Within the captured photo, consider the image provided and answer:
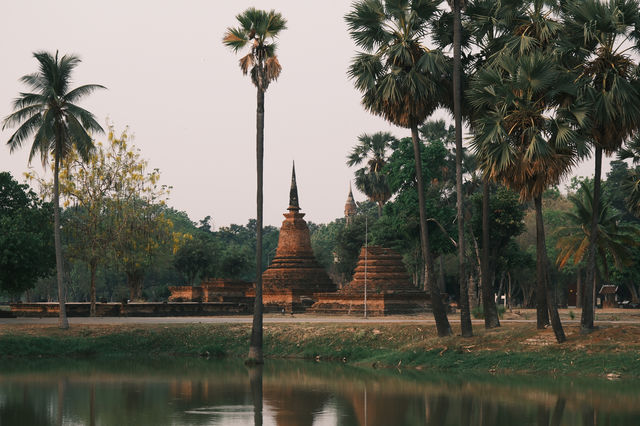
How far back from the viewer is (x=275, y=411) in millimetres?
19281

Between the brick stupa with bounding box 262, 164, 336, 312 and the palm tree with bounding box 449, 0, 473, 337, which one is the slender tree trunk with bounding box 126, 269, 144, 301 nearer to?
the brick stupa with bounding box 262, 164, 336, 312

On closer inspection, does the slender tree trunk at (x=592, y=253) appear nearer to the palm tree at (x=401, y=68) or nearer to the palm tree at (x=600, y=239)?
Result: the palm tree at (x=401, y=68)

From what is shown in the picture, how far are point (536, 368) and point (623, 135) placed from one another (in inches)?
309

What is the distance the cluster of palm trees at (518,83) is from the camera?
87.5 feet

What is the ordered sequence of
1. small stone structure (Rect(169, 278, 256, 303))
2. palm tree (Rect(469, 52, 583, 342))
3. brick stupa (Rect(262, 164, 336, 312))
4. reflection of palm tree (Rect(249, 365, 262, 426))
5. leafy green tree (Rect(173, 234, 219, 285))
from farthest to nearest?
leafy green tree (Rect(173, 234, 219, 285)) → small stone structure (Rect(169, 278, 256, 303)) → brick stupa (Rect(262, 164, 336, 312)) → palm tree (Rect(469, 52, 583, 342)) → reflection of palm tree (Rect(249, 365, 262, 426))

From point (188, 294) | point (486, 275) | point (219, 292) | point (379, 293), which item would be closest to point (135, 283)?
point (188, 294)

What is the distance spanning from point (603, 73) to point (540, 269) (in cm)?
656

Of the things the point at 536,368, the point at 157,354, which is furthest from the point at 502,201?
the point at 157,354

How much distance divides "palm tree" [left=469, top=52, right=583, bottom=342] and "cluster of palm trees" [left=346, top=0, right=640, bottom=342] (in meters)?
0.03

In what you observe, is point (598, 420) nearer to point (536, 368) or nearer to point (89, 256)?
point (536, 368)

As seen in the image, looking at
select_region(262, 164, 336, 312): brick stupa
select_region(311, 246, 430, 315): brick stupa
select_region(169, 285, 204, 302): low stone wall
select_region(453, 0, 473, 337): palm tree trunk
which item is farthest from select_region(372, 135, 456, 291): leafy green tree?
select_region(453, 0, 473, 337): palm tree trunk

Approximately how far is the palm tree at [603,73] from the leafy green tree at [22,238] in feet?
83.3

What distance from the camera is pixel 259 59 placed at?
3070 cm

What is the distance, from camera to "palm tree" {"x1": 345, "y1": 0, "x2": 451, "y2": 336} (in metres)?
29.6
